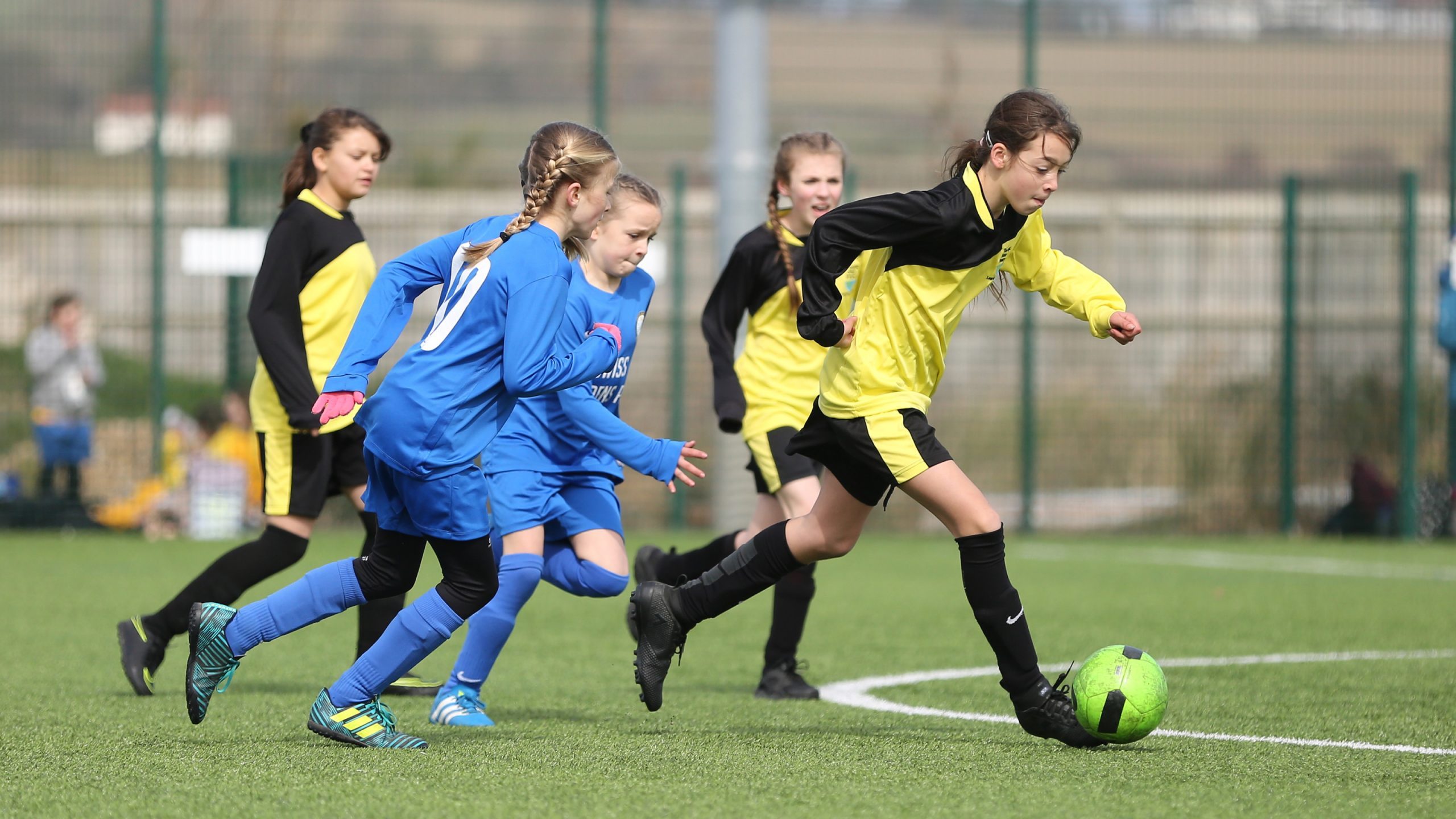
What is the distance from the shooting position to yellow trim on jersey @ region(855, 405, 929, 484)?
4555 millimetres

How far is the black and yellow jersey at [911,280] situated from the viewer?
15.1 ft

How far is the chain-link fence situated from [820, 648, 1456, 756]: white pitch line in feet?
21.3

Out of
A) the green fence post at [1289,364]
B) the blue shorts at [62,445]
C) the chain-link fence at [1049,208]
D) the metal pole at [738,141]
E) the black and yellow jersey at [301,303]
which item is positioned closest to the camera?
the black and yellow jersey at [301,303]

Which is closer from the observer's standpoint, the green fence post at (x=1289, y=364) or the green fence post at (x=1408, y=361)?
the green fence post at (x=1408, y=361)

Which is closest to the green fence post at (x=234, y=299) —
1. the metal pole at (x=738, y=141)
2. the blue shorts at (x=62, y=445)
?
the blue shorts at (x=62, y=445)

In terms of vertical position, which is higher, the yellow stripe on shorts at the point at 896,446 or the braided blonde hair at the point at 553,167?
the braided blonde hair at the point at 553,167

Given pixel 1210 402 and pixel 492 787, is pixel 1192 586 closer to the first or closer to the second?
pixel 1210 402

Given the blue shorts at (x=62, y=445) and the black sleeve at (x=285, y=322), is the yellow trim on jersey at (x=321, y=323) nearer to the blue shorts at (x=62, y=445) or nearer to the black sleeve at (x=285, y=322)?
the black sleeve at (x=285, y=322)

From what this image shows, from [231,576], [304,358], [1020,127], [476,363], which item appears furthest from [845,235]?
[231,576]

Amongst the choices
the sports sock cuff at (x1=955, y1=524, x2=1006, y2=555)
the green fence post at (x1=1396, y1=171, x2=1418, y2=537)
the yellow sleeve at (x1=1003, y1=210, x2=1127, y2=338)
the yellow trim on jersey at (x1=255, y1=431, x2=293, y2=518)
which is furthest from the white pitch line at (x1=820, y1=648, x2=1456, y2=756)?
the green fence post at (x1=1396, y1=171, x2=1418, y2=537)

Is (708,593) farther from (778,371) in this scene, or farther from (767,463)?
(778,371)

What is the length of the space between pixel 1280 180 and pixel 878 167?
3173 millimetres

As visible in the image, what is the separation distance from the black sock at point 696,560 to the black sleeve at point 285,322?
1.33 metres

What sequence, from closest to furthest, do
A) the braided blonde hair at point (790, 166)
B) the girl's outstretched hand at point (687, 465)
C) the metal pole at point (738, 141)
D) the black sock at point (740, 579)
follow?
the girl's outstretched hand at point (687, 465) < the black sock at point (740, 579) < the braided blonde hair at point (790, 166) < the metal pole at point (738, 141)
